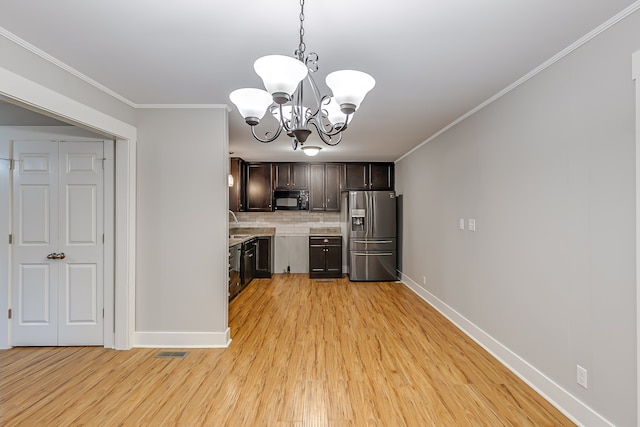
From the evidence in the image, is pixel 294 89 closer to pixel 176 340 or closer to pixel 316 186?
pixel 176 340

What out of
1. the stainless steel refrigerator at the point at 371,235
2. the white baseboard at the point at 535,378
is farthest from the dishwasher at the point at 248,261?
the white baseboard at the point at 535,378

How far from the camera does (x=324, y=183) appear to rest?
6.62 metres

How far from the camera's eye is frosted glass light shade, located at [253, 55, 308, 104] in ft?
4.48

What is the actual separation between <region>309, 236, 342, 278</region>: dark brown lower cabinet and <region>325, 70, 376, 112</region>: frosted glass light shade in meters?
4.89

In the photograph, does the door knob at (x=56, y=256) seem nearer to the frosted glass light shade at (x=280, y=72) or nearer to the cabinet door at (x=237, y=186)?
the frosted glass light shade at (x=280, y=72)

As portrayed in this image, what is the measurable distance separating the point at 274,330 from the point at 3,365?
245 centimetres

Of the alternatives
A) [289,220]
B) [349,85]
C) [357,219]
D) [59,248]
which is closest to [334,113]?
[349,85]

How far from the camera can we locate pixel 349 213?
20.2ft

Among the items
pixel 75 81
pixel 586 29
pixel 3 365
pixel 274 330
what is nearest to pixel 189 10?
pixel 75 81

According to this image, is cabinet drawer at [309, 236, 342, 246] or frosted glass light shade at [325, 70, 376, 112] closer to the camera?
frosted glass light shade at [325, 70, 376, 112]

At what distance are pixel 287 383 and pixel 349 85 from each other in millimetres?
2253

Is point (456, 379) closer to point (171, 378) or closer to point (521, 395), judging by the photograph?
point (521, 395)

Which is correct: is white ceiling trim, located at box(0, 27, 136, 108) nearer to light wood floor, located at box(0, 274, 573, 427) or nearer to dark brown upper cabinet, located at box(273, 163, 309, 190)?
light wood floor, located at box(0, 274, 573, 427)

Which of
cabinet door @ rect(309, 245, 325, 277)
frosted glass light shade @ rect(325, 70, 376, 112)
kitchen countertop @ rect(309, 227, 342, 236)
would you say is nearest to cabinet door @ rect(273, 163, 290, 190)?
kitchen countertop @ rect(309, 227, 342, 236)
